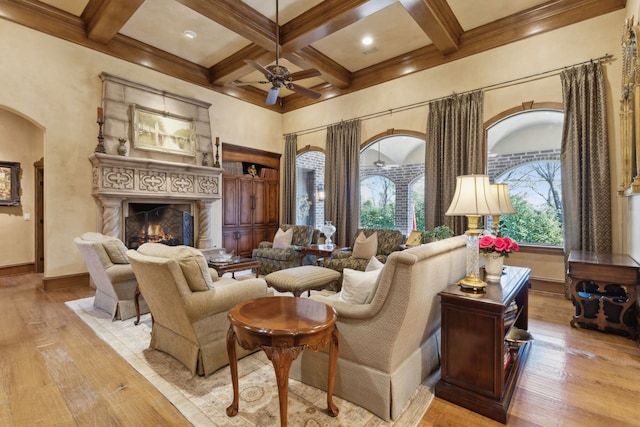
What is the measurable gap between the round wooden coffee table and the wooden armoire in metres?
5.20

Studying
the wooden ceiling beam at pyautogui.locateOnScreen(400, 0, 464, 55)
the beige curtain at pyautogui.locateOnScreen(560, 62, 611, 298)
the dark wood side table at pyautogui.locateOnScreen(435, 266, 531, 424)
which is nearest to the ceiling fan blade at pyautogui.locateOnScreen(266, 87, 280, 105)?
the wooden ceiling beam at pyautogui.locateOnScreen(400, 0, 464, 55)

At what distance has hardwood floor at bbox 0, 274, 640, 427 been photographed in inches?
73.6

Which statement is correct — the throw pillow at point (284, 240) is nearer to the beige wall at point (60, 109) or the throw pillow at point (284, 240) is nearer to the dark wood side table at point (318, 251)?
the dark wood side table at point (318, 251)

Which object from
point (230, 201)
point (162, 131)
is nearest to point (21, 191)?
point (162, 131)

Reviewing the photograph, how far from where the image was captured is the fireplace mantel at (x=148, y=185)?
4.86 m

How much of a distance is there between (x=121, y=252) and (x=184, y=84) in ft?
12.9

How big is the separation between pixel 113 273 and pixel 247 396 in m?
2.16

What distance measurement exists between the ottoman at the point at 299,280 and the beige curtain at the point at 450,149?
95.8 inches

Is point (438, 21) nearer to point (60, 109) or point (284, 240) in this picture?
point (284, 240)

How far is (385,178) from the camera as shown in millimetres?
8047

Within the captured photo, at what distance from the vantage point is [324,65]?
582 centimetres

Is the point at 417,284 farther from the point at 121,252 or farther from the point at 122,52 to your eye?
the point at 122,52

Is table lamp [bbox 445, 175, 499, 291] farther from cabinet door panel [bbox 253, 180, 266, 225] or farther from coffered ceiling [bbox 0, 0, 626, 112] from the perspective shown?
cabinet door panel [bbox 253, 180, 266, 225]

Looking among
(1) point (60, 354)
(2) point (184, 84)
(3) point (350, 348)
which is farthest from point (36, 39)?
(3) point (350, 348)
